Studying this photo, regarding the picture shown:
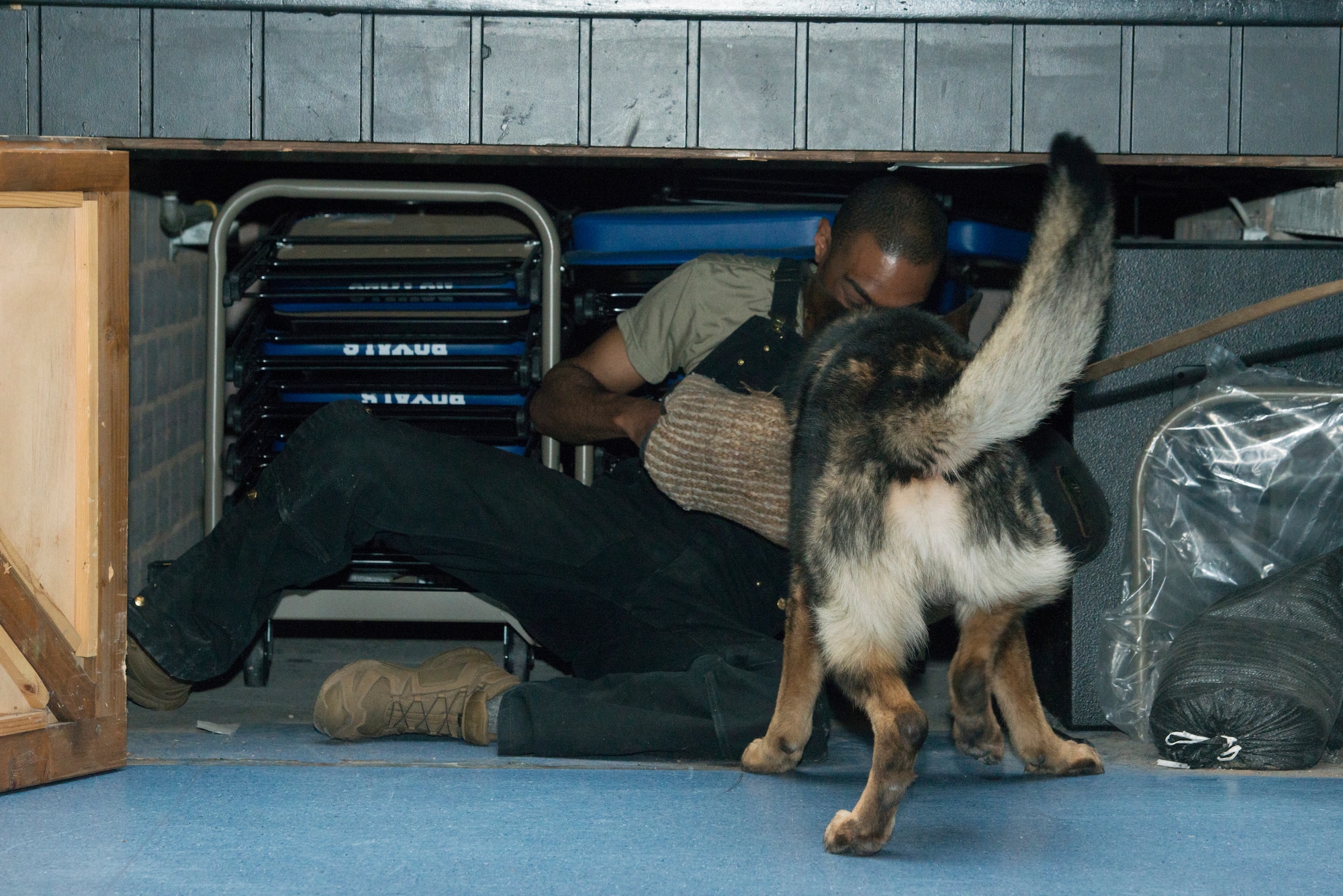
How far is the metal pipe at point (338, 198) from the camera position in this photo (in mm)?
3773

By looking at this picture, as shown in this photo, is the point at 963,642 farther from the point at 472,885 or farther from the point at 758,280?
the point at 758,280

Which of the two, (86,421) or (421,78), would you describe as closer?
(86,421)

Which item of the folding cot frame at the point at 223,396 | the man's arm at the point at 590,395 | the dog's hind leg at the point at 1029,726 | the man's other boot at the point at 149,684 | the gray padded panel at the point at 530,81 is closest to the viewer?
the dog's hind leg at the point at 1029,726

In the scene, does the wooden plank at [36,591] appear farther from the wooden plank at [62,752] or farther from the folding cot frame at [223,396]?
the folding cot frame at [223,396]

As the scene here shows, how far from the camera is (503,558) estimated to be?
10.5ft

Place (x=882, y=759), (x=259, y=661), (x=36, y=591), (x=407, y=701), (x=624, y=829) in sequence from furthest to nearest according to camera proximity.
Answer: (x=259, y=661)
(x=407, y=701)
(x=36, y=591)
(x=624, y=829)
(x=882, y=759)

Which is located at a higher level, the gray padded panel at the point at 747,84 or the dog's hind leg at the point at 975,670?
the gray padded panel at the point at 747,84

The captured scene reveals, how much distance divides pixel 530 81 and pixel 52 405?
1336 mm

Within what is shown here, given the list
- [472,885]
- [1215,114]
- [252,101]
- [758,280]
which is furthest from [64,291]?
[1215,114]

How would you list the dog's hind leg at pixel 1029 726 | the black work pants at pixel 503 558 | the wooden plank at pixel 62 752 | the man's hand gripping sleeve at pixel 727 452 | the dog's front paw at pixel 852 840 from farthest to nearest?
the black work pants at pixel 503 558 < the man's hand gripping sleeve at pixel 727 452 < the dog's hind leg at pixel 1029 726 < the wooden plank at pixel 62 752 < the dog's front paw at pixel 852 840

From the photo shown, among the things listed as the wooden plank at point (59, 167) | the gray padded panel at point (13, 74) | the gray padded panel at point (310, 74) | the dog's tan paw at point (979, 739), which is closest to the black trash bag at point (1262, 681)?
the dog's tan paw at point (979, 739)

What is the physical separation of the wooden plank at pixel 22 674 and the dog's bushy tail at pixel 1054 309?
2.08m

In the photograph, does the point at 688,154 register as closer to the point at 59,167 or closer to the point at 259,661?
the point at 59,167

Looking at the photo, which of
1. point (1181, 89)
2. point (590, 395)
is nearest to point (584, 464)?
point (590, 395)
